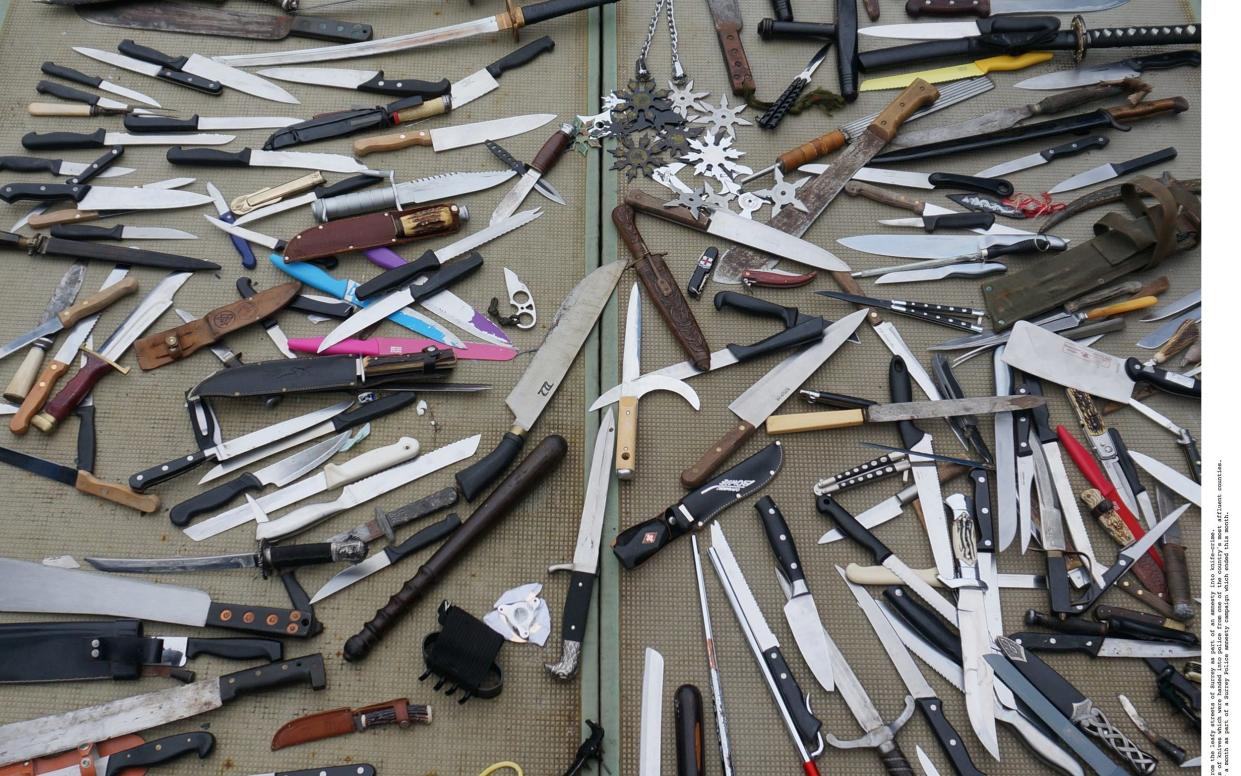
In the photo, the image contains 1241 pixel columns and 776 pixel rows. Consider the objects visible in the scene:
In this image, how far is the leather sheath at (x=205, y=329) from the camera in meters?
1.65

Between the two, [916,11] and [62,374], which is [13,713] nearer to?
[62,374]

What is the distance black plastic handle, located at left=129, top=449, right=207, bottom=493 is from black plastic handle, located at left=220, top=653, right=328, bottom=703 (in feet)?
1.36

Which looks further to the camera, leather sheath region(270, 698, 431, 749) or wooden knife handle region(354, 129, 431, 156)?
wooden knife handle region(354, 129, 431, 156)

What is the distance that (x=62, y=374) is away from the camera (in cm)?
164

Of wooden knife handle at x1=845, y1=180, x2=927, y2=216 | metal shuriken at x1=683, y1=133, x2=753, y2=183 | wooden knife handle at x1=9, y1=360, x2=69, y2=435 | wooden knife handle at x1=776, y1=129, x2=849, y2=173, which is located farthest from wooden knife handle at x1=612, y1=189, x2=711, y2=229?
wooden knife handle at x1=9, y1=360, x2=69, y2=435

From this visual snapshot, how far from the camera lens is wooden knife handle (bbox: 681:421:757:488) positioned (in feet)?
5.12

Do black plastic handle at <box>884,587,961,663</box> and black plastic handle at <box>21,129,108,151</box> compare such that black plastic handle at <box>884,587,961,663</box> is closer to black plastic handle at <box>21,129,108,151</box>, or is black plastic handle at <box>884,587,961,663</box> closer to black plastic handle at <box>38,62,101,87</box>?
black plastic handle at <box>21,129,108,151</box>

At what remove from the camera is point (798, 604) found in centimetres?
145

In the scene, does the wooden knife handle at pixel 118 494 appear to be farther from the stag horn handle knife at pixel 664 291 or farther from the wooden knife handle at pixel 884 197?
the wooden knife handle at pixel 884 197

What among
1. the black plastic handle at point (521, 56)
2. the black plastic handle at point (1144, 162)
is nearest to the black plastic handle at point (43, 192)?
the black plastic handle at point (521, 56)

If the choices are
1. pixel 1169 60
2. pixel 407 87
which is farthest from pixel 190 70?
pixel 1169 60

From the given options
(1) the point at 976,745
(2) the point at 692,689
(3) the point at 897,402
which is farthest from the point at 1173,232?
(2) the point at 692,689

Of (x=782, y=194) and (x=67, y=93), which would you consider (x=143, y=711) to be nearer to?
(x=67, y=93)

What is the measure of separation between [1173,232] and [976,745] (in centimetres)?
117
